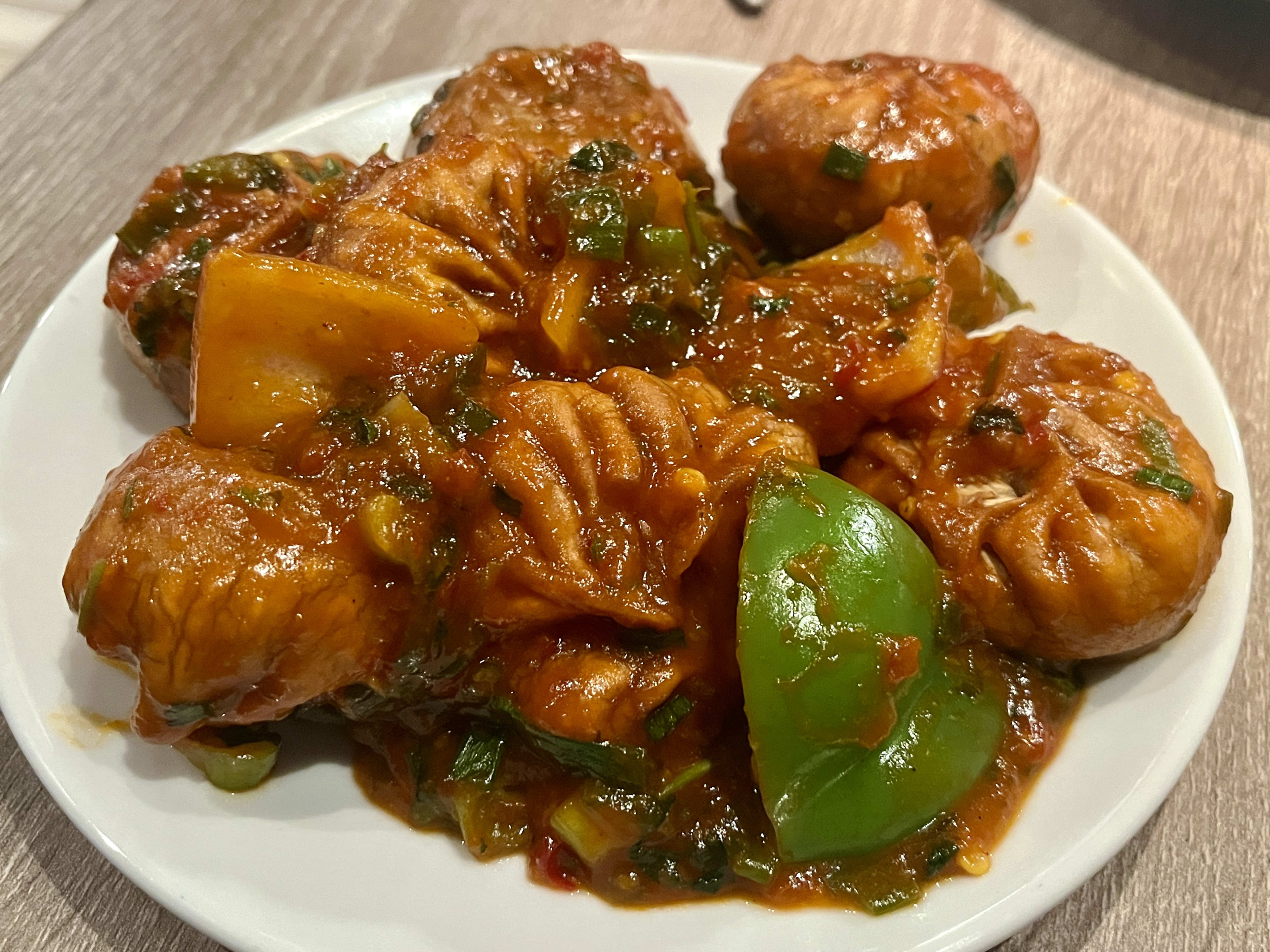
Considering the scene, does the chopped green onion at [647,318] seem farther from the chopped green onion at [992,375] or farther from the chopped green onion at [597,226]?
the chopped green onion at [992,375]

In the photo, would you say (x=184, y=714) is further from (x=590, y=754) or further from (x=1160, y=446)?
(x=1160, y=446)

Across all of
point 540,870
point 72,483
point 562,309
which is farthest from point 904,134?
point 72,483

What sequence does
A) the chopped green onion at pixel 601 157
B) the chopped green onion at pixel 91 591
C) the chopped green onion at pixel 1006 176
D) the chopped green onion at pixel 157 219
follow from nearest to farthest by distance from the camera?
the chopped green onion at pixel 91 591 < the chopped green onion at pixel 601 157 < the chopped green onion at pixel 157 219 < the chopped green onion at pixel 1006 176

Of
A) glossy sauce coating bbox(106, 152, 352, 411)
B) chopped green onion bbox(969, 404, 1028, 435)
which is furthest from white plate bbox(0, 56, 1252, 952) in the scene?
chopped green onion bbox(969, 404, 1028, 435)

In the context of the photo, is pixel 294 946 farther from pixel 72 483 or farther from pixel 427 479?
pixel 72 483

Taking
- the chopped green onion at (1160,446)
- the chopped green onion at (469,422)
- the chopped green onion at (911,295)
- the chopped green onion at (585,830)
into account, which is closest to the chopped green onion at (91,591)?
the chopped green onion at (469,422)
